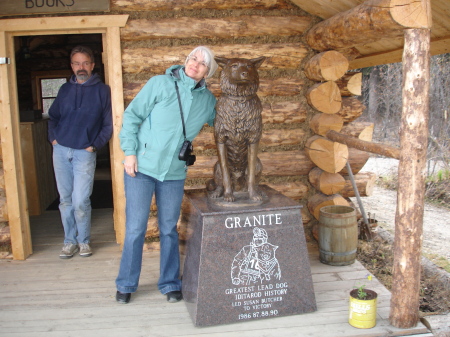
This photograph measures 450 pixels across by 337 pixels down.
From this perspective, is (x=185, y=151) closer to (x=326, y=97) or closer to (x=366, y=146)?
(x=366, y=146)

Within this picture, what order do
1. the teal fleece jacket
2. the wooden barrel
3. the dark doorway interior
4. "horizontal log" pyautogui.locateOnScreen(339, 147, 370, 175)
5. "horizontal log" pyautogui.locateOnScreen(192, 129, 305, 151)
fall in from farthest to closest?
the dark doorway interior, "horizontal log" pyautogui.locateOnScreen(339, 147, 370, 175), "horizontal log" pyautogui.locateOnScreen(192, 129, 305, 151), the wooden barrel, the teal fleece jacket

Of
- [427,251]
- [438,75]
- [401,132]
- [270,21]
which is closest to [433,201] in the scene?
[427,251]

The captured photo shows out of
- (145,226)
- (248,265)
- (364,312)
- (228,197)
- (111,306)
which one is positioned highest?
(228,197)

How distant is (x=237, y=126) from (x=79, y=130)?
1.87 m

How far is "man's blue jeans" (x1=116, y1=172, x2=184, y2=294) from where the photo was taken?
3.49 meters

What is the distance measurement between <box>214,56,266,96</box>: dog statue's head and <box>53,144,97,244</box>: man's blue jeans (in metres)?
1.86

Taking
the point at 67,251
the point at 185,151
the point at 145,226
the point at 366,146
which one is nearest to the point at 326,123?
the point at 366,146

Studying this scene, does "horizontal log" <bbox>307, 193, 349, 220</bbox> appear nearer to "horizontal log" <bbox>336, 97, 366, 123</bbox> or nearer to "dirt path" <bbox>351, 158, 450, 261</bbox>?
"horizontal log" <bbox>336, 97, 366, 123</bbox>

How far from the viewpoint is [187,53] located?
4688 mm

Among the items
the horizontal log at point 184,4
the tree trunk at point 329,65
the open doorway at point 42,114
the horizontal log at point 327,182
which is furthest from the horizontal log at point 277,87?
the open doorway at point 42,114

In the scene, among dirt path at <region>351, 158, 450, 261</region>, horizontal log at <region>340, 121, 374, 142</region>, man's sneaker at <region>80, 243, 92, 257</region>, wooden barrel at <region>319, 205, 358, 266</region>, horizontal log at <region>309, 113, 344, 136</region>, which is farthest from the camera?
dirt path at <region>351, 158, 450, 261</region>

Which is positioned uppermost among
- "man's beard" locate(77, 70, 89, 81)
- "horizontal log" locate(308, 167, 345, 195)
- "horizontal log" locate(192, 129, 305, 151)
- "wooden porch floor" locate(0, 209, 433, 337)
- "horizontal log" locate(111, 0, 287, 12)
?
"horizontal log" locate(111, 0, 287, 12)

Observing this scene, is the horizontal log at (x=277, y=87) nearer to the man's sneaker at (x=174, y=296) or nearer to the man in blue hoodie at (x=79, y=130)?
the man in blue hoodie at (x=79, y=130)

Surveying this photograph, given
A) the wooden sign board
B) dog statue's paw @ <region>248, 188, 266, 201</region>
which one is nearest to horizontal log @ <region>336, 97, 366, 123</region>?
dog statue's paw @ <region>248, 188, 266, 201</region>
